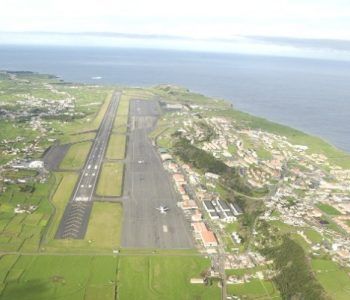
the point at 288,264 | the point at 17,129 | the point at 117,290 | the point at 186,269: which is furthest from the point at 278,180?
the point at 17,129

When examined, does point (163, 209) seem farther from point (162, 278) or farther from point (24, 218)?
point (24, 218)

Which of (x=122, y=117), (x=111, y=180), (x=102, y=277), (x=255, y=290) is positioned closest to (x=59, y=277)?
(x=102, y=277)

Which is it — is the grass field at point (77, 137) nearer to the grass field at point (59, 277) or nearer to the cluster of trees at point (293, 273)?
the grass field at point (59, 277)

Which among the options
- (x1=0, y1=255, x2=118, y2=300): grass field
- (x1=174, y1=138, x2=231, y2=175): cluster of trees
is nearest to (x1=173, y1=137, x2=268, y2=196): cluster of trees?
(x1=174, y1=138, x2=231, y2=175): cluster of trees

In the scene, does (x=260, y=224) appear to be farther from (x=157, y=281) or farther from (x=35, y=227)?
(x=35, y=227)

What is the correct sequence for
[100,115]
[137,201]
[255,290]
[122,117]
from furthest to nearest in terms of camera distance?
[100,115], [122,117], [137,201], [255,290]

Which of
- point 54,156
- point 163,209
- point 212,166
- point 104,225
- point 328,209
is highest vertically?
point 328,209

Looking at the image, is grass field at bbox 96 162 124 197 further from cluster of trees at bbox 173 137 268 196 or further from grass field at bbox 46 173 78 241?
cluster of trees at bbox 173 137 268 196
